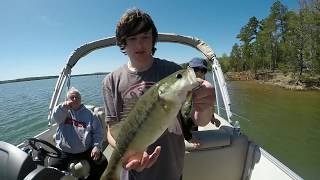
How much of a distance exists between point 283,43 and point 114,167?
59.8m

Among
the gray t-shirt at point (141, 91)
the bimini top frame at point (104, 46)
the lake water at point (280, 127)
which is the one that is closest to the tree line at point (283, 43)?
the lake water at point (280, 127)

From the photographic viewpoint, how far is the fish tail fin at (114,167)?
199 cm

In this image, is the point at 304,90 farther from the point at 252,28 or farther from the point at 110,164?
the point at 110,164

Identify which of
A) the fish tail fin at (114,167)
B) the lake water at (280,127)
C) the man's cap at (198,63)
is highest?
the man's cap at (198,63)

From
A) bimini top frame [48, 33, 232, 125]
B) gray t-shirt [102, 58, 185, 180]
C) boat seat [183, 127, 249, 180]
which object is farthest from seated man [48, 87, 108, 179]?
gray t-shirt [102, 58, 185, 180]

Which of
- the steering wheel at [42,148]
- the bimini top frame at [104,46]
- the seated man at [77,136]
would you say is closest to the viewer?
the steering wheel at [42,148]

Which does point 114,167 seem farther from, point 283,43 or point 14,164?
point 283,43

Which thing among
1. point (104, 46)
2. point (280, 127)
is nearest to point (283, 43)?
point (280, 127)

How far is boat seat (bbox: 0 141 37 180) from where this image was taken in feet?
10.4

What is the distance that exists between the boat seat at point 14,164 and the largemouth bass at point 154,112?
1749 mm

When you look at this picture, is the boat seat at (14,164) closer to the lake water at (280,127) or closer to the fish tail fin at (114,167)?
the fish tail fin at (114,167)

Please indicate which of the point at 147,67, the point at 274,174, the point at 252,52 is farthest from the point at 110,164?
the point at 252,52

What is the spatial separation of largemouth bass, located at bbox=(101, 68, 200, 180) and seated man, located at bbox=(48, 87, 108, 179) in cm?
389

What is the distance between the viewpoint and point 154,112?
165cm
